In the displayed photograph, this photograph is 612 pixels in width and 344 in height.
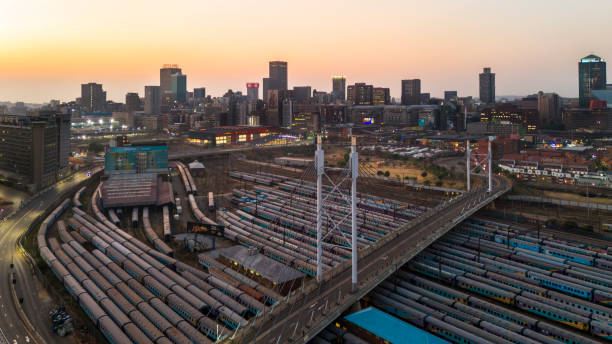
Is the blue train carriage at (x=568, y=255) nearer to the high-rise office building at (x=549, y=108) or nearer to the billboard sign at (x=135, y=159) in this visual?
the billboard sign at (x=135, y=159)

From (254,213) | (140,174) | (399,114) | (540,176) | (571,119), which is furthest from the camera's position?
(399,114)

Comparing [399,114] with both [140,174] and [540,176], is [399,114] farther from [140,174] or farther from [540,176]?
[140,174]

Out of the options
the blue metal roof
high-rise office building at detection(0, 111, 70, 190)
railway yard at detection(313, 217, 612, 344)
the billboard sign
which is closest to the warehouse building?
railway yard at detection(313, 217, 612, 344)

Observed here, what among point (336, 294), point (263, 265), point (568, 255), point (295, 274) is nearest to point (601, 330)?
point (568, 255)

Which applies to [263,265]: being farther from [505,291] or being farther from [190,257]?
[505,291]

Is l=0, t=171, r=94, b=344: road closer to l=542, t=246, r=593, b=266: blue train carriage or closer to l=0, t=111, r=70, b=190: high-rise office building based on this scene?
l=0, t=111, r=70, b=190: high-rise office building

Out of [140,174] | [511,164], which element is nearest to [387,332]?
[140,174]
